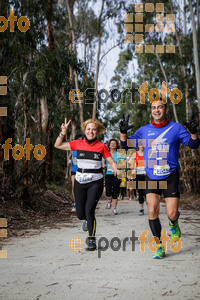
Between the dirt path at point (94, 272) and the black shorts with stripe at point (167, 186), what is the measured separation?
723 millimetres

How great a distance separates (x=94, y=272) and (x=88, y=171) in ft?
5.17

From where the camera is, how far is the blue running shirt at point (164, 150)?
4.46 metres

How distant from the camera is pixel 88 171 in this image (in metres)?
5.00

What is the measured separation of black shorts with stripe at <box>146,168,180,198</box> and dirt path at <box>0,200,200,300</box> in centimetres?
72

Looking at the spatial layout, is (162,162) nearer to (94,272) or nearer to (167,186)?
(167,186)

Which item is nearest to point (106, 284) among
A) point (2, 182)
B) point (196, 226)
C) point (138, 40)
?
point (196, 226)

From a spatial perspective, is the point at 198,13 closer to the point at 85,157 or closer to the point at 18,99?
the point at 18,99

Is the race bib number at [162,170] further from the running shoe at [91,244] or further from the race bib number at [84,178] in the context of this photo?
the running shoe at [91,244]

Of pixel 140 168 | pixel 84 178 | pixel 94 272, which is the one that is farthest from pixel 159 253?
pixel 140 168

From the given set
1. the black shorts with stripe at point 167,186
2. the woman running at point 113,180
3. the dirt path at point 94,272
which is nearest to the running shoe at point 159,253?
the dirt path at point 94,272

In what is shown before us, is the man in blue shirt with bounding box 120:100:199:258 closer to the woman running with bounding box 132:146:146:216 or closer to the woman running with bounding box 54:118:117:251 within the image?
the woman running with bounding box 54:118:117:251

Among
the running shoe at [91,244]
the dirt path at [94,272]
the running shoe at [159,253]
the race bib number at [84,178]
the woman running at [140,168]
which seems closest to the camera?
the dirt path at [94,272]

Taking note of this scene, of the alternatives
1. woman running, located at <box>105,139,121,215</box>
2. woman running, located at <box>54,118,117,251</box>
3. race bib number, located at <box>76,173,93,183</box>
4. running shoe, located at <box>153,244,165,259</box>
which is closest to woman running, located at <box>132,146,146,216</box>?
woman running, located at <box>105,139,121,215</box>

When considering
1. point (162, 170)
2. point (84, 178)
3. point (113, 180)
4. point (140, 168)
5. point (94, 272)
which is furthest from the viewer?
point (113, 180)
